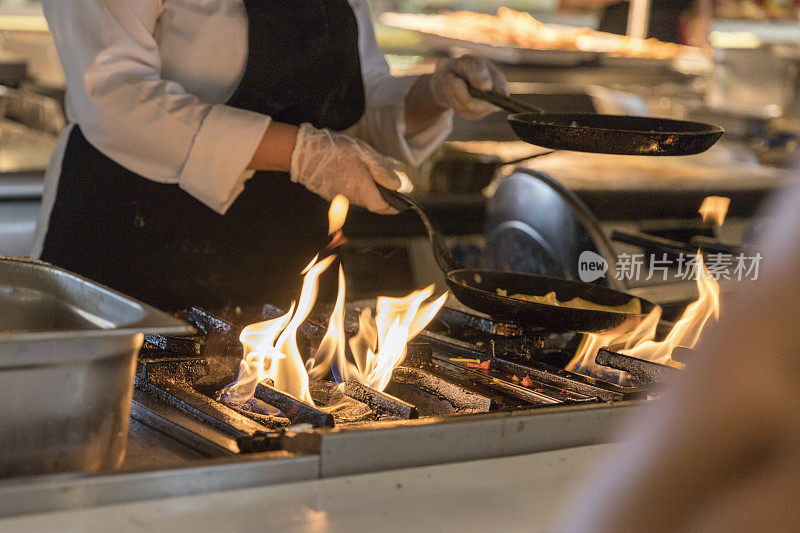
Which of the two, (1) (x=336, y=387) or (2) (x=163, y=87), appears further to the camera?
(2) (x=163, y=87)

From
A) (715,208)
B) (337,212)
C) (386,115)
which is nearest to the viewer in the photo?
(337,212)

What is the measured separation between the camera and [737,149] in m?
3.74

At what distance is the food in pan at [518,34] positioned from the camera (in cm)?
353

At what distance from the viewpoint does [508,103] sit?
1.59m

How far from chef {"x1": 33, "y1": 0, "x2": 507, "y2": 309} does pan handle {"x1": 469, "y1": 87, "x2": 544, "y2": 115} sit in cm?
5

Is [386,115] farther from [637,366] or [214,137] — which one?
[637,366]

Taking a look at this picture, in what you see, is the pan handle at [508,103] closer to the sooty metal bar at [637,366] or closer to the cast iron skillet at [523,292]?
the cast iron skillet at [523,292]

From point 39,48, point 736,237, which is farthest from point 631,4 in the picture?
point 39,48

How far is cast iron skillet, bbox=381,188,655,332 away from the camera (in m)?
1.32

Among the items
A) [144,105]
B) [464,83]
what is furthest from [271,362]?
[464,83]

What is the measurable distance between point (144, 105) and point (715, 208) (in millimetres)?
2072

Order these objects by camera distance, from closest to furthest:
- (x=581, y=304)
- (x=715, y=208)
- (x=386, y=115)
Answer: (x=581, y=304), (x=386, y=115), (x=715, y=208)

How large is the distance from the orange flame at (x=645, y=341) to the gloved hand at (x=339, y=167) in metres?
0.46

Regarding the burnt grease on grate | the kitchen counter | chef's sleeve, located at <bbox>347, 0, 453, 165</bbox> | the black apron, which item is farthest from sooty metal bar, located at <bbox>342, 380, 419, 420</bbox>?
chef's sleeve, located at <bbox>347, 0, 453, 165</bbox>
